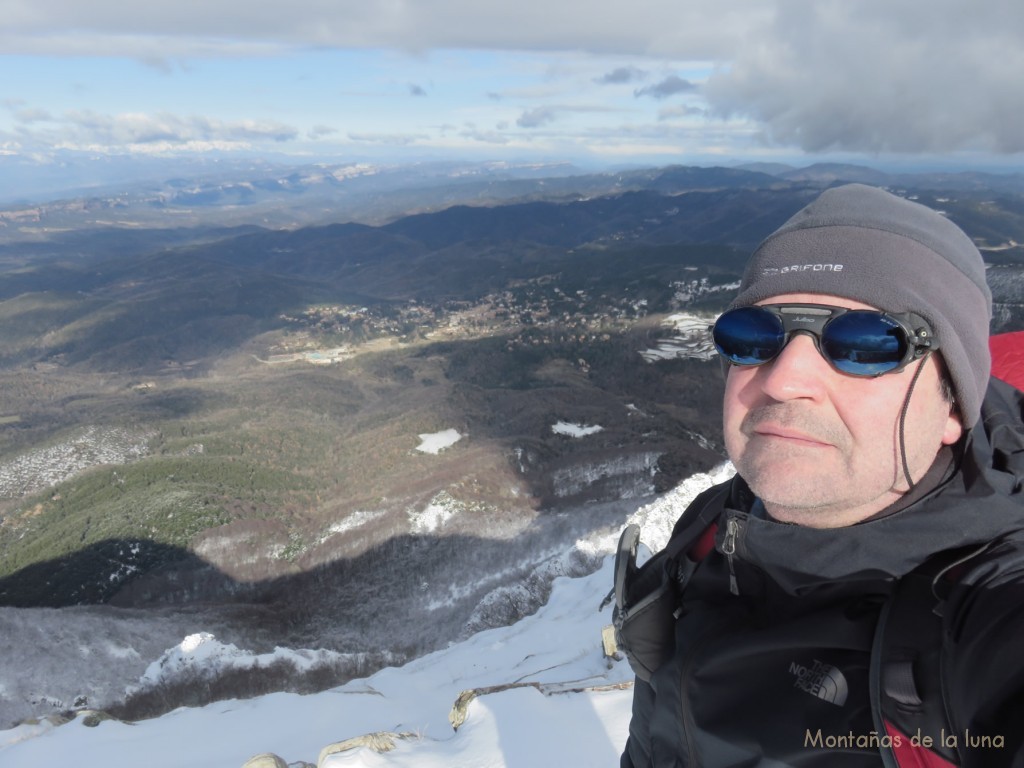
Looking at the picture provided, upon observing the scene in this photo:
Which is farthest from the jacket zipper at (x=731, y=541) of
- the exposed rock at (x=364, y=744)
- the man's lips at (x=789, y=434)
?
the exposed rock at (x=364, y=744)

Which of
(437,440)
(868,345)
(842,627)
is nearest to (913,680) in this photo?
(842,627)

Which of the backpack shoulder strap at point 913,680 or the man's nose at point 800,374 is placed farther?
the man's nose at point 800,374

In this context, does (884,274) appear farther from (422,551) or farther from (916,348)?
(422,551)

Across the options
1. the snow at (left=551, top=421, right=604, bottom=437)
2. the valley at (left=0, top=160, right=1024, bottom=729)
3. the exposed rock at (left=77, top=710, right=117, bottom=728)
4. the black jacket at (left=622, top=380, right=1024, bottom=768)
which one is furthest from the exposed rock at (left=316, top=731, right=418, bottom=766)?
the snow at (left=551, top=421, right=604, bottom=437)

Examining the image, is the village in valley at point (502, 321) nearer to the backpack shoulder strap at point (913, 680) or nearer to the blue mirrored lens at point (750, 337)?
the blue mirrored lens at point (750, 337)

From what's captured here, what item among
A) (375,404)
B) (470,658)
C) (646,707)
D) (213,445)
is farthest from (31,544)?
(646,707)

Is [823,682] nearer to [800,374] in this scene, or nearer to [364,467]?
[800,374]
